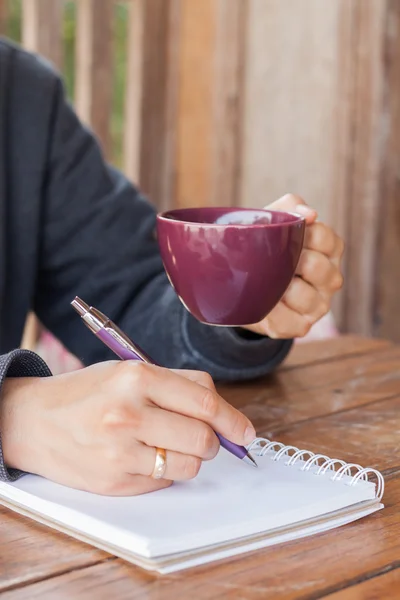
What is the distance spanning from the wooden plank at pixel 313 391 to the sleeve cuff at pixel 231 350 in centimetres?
2

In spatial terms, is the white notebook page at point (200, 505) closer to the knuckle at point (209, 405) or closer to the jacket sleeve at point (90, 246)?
the knuckle at point (209, 405)

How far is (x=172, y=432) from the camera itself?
0.69 metres

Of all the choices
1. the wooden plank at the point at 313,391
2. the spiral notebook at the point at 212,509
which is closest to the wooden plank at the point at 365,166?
the wooden plank at the point at 313,391

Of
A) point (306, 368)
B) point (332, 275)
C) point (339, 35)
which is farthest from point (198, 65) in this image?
point (332, 275)

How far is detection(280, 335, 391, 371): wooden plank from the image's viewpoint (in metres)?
1.30

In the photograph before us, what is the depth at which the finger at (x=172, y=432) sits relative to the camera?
0.68 meters

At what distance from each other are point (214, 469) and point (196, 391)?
0.10 metres

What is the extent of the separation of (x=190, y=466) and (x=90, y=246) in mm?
726

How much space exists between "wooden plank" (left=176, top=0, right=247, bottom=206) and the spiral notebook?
219 cm

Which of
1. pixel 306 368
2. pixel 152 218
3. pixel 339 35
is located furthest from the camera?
pixel 339 35

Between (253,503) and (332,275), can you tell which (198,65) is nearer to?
(332,275)

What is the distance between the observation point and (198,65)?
2.87 meters

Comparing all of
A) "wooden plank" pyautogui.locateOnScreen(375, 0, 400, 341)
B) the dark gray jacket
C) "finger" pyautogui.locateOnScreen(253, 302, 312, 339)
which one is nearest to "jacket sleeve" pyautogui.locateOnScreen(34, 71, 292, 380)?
the dark gray jacket

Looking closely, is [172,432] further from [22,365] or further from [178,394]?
[22,365]
